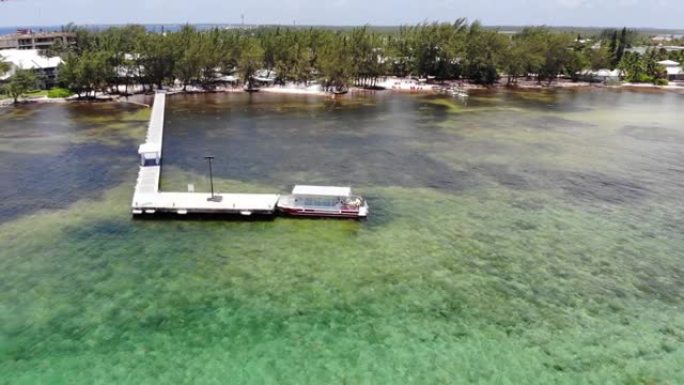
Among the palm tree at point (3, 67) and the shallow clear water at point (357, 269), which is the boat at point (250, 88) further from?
the shallow clear water at point (357, 269)

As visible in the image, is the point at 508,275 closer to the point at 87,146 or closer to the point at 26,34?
the point at 87,146

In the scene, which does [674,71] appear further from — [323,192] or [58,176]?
→ [58,176]

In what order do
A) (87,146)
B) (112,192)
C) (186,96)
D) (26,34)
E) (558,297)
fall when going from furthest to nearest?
(26,34), (186,96), (87,146), (112,192), (558,297)

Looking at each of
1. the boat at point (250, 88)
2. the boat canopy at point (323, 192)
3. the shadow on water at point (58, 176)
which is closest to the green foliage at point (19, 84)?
the shadow on water at point (58, 176)

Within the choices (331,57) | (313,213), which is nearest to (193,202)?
(313,213)

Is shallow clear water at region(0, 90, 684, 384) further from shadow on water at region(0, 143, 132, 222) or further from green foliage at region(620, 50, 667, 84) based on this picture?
green foliage at region(620, 50, 667, 84)

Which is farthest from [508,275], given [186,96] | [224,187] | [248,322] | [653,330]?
[186,96]

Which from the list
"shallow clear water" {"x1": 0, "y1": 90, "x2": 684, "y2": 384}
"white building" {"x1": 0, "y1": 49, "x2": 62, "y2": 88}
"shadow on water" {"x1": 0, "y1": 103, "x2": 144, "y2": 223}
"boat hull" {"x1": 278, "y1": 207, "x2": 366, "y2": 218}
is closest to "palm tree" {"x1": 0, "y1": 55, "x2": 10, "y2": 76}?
"white building" {"x1": 0, "y1": 49, "x2": 62, "y2": 88}
